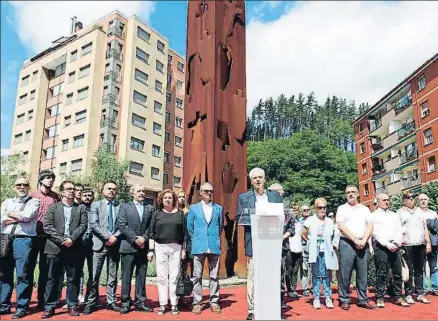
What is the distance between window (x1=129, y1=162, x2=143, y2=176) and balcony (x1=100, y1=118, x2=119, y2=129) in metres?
3.64

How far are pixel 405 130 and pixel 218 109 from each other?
29897mm

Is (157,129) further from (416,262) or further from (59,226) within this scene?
(59,226)

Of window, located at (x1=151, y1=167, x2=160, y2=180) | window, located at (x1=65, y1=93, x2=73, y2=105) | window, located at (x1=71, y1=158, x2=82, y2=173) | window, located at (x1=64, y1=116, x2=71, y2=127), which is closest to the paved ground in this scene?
window, located at (x1=71, y1=158, x2=82, y2=173)

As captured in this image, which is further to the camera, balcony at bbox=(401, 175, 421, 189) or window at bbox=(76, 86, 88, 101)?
window at bbox=(76, 86, 88, 101)

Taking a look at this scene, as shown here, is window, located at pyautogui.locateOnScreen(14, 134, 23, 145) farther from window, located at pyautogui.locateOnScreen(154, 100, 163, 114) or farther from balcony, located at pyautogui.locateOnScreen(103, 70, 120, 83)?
window, located at pyautogui.locateOnScreen(154, 100, 163, 114)

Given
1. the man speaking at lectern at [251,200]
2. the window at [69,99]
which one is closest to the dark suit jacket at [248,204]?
the man speaking at lectern at [251,200]

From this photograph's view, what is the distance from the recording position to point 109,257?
5820mm

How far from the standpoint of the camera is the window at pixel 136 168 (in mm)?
34991

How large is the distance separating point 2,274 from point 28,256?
0.48m

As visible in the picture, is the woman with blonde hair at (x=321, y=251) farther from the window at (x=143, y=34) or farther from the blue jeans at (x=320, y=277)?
the window at (x=143, y=34)

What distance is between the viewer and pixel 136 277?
18.7 feet

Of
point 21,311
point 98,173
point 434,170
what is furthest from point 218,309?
point 434,170

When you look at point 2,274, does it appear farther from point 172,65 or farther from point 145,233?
point 172,65

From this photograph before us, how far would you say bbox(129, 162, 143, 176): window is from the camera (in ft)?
115
